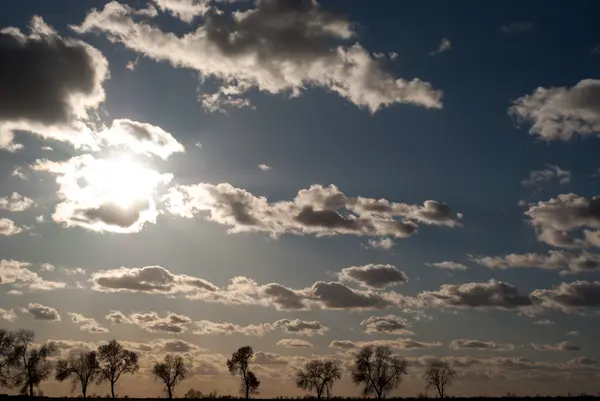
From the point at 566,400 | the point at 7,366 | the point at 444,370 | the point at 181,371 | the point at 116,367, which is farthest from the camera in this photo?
the point at 444,370

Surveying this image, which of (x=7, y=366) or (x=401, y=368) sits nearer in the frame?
(x=7, y=366)

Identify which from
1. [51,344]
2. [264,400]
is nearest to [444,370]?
[264,400]

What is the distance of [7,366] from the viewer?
124 m

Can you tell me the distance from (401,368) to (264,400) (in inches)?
1368

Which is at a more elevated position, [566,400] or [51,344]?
[51,344]

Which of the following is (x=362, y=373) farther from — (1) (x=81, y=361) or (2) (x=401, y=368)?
(1) (x=81, y=361)

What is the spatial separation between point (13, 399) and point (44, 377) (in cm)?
1553

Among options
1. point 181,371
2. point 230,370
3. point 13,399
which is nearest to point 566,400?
point 230,370

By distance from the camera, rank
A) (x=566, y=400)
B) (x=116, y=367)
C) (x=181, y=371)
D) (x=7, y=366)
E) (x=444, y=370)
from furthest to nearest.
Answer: (x=444, y=370) → (x=181, y=371) → (x=116, y=367) → (x=7, y=366) → (x=566, y=400)

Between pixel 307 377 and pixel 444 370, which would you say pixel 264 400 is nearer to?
pixel 307 377

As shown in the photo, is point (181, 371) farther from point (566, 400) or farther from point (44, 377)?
point (566, 400)

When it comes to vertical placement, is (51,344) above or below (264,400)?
above

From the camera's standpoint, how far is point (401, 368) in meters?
152

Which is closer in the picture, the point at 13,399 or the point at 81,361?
the point at 13,399
